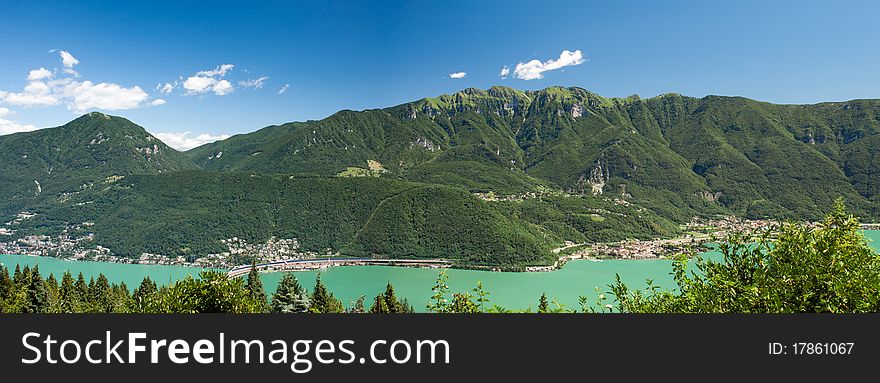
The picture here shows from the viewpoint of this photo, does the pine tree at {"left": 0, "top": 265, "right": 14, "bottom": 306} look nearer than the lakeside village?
Yes

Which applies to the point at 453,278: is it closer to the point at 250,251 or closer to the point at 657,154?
the point at 250,251

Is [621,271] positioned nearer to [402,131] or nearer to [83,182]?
[402,131]

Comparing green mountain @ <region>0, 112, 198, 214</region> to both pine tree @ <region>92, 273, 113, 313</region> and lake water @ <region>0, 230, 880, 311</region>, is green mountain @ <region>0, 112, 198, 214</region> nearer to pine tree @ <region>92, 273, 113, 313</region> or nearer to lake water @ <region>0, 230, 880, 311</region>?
lake water @ <region>0, 230, 880, 311</region>

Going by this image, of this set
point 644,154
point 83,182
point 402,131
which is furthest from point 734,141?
point 83,182

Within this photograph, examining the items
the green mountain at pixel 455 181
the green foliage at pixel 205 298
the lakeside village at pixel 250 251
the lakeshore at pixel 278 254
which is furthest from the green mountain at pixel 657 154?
the green foliage at pixel 205 298

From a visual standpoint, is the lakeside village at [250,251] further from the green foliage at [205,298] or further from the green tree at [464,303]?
the green tree at [464,303]

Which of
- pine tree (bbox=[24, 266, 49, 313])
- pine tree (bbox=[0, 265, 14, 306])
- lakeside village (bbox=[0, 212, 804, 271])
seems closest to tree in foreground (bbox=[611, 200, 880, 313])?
pine tree (bbox=[24, 266, 49, 313])

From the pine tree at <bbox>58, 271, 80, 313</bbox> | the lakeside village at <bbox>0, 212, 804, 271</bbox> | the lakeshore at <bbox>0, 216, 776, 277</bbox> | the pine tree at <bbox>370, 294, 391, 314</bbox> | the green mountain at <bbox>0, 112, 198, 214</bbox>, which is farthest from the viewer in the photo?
the green mountain at <bbox>0, 112, 198, 214</bbox>
